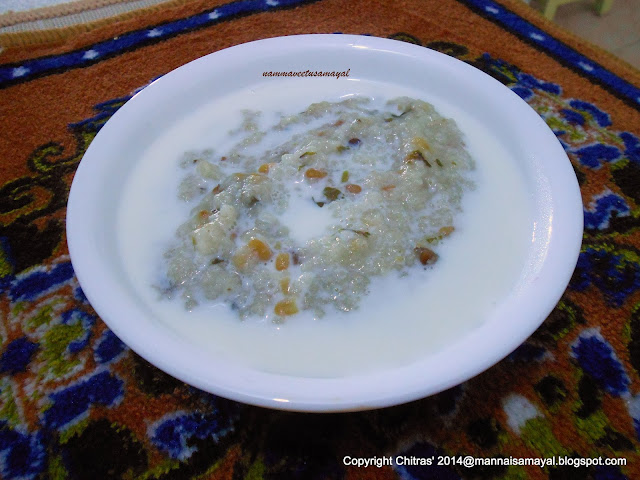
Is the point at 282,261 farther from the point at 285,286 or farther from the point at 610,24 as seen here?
the point at 610,24

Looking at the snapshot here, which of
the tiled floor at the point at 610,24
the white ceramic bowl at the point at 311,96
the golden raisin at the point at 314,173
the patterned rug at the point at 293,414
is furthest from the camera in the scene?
the tiled floor at the point at 610,24

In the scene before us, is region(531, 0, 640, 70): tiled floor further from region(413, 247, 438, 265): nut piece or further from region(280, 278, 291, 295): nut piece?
region(280, 278, 291, 295): nut piece

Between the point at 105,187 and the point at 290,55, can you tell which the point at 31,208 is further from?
the point at 290,55

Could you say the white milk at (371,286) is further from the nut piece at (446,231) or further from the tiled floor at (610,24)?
the tiled floor at (610,24)

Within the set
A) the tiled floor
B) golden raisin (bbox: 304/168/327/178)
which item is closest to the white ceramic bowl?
golden raisin (bbox: 304/168/327/178)

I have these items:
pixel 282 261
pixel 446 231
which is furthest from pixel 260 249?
pixel 446 231

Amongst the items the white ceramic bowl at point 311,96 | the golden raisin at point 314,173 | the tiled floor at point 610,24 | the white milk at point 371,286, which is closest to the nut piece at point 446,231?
the white milk at point 371,286

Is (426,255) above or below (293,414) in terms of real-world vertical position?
above
